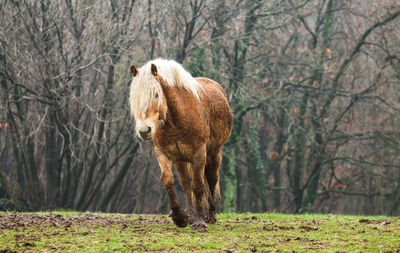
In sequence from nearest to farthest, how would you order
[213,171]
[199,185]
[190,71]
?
1. [199,185]
2. [213,171]
3. [190,71]

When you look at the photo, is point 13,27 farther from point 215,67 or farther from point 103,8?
point 215,67

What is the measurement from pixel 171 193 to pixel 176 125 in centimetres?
99

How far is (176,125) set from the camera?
7785mm

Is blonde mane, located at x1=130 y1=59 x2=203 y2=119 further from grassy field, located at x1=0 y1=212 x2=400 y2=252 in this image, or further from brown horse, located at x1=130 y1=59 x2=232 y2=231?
grassy field, located at x1=0 y1=212 x2=400 y2=252

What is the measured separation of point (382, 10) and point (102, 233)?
17.9 meters

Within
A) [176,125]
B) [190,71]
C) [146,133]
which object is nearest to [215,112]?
[176,125]

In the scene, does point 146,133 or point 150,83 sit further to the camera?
point 150,83

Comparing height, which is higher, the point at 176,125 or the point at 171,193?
the point at 176,125

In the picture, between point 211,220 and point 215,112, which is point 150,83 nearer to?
point 215,112

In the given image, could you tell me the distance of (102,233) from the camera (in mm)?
7199

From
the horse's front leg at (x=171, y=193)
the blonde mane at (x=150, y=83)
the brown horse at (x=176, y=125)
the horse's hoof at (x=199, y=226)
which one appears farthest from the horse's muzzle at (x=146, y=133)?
the horse's hoof at (x=199, y=226)

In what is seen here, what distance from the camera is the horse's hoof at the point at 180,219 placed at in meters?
7.75

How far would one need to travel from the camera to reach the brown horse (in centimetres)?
734

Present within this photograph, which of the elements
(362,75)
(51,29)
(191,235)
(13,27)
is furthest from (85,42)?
(362,75)
